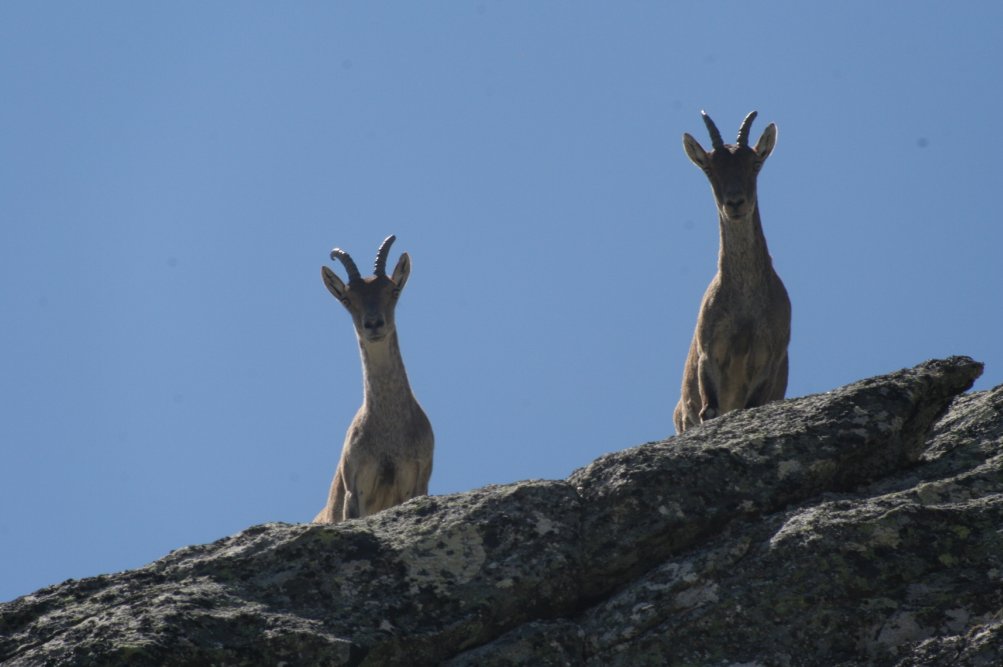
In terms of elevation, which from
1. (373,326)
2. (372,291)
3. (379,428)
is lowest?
(379,428)

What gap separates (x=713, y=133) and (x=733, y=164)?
603mm

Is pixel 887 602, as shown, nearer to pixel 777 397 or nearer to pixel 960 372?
pixel 960 372

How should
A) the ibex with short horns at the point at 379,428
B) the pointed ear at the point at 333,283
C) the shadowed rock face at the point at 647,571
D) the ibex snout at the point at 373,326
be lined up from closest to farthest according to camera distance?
the shadowed rock face at the point at 647,571, the ibex with short horns at the point at 379,428, the ibex snout at the point at 373,326, the pointed ear at the point at 333,283

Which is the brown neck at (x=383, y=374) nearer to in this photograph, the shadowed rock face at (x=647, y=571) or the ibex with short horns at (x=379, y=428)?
the ibex with short horns at (x=379, y=428)

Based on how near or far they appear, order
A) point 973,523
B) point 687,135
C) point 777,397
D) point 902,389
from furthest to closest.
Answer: point 687,135
point 777,397
point 902,389
point 973,523

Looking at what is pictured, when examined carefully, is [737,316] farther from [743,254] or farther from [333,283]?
[333,283]

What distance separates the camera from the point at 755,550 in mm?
6312

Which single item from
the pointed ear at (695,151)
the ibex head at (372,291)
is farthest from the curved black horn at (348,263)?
the pointed ear at (695,151)

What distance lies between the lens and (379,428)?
14.5 m

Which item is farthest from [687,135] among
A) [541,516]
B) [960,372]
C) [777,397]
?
[541,516]

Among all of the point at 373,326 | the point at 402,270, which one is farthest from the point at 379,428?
the point at 402,270

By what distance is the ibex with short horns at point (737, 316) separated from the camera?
1286 centimetres

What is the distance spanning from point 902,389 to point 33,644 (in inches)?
169

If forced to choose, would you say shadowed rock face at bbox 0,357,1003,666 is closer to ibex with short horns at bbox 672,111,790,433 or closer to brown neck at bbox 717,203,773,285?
ibex with short horns at bbox 672,111,790,433
